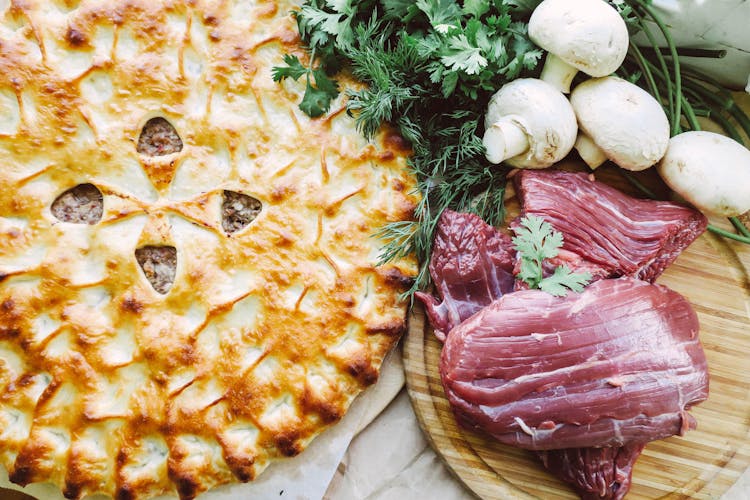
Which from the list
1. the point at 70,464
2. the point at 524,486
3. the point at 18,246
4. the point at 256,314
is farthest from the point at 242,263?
the point at 524,486

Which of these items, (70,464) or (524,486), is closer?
(70,464)

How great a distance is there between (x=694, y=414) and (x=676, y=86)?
1.36 m

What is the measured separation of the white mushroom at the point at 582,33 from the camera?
220cm

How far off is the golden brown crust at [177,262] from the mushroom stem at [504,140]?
0.43 meters

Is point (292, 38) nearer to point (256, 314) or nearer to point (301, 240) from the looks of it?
point (301, 240)

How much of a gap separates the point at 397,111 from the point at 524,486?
1610mm

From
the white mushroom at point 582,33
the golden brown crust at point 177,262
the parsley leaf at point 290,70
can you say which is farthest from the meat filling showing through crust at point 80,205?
the white mushroom at point 582,33

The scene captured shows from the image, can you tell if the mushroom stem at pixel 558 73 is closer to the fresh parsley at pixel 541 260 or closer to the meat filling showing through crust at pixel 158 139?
the fresh parsley at pixel 541 260

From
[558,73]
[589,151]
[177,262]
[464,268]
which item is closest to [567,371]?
[464,268]

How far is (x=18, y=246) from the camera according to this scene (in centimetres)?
221

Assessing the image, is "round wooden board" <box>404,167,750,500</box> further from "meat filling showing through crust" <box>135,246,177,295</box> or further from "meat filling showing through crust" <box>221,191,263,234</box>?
"meat filling showing through crust" <box>135,246,177,295</box>

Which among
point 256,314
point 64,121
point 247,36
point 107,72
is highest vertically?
point 247,36

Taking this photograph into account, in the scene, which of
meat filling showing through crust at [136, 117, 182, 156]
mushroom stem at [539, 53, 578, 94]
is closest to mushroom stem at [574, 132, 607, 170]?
mushroom stem at [539, 53, 578, 94]

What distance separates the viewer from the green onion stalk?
2.42 meters
